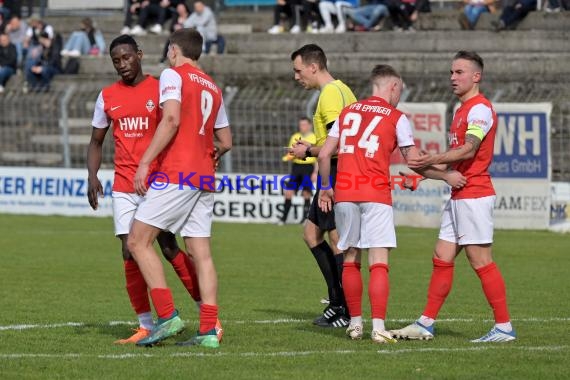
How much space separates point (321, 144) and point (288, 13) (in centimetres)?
2281

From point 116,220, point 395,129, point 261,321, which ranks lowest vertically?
point 261,321

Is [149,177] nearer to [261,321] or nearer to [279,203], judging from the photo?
[261,321]

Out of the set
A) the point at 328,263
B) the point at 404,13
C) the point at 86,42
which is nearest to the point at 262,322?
the point at 328,263

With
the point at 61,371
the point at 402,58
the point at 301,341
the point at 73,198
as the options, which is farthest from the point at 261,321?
the point at 402,58

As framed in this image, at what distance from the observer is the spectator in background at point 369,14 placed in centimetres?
3180

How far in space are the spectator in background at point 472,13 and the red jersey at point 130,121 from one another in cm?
2167

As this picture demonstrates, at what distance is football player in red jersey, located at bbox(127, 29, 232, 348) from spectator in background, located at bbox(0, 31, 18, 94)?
2500 cm

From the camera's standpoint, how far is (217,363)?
28.7 ft

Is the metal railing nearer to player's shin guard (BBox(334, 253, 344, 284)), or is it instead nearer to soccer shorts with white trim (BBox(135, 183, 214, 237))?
player's shin guard (BBox(334, 253, 344, 284))

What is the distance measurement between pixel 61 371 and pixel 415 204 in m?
17.1

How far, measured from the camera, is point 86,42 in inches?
1361

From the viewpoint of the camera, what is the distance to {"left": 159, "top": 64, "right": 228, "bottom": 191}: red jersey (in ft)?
31.1

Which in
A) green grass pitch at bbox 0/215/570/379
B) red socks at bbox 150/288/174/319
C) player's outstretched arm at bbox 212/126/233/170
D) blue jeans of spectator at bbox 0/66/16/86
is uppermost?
blue jeans of spectator at bbox 0/66/16/86

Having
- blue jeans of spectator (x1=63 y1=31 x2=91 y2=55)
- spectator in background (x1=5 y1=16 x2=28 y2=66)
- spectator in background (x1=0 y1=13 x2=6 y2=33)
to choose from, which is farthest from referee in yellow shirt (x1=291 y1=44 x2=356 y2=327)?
spectator in background (x1=0 y1=13 x2=6 y2=33)
